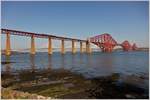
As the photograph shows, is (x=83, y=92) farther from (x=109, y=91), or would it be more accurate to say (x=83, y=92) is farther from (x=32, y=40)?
(x=32, y=40)

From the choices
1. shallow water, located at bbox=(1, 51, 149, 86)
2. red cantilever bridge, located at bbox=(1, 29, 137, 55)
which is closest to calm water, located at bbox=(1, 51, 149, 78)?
shallow water, located at bbox=(1, 51, 149, 86)

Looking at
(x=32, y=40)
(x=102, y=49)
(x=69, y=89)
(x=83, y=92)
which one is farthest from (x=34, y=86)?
(x=102, y=49)

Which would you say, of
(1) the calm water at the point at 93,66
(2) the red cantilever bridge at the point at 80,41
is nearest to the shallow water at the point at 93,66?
(1) the calm water at the point at 93,66

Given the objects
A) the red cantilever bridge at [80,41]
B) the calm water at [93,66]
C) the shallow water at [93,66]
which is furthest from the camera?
the red cantilever bridge at [80,41]

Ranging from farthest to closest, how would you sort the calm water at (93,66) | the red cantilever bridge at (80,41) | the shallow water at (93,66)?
the red cantilever bridge at (80,41) → the calm water at (93,66) → the shallow water at (93,66)

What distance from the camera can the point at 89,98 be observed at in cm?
925

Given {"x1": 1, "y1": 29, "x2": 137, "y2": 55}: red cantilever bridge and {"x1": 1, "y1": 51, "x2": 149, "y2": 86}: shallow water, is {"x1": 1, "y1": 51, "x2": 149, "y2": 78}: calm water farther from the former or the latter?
{"x1": 1, "y1": 29, "x2": 137, "y2": 55}: red cantilever bridge

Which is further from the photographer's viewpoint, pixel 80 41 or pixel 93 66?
pixel 80 41

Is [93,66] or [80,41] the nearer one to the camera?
[93,66]

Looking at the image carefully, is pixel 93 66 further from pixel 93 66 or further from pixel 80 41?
pixel 80 41

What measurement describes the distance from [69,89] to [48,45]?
5447 centimetres

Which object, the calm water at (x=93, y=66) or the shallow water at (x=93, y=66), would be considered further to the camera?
the calm water at (x=93, y=66)

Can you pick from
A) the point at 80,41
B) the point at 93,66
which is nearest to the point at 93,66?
the point at 93,66

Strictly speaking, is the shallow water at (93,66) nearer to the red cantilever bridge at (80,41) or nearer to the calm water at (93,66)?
the calm water at (93,66)
